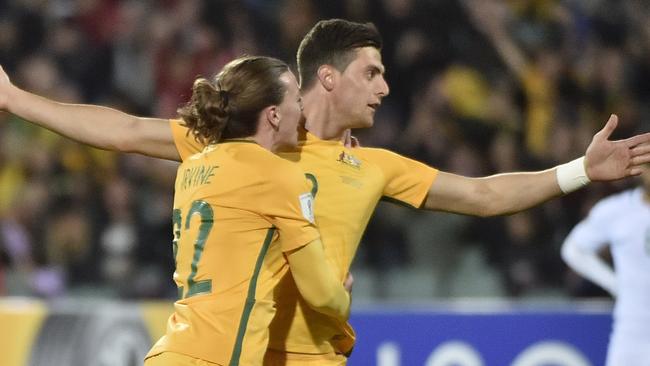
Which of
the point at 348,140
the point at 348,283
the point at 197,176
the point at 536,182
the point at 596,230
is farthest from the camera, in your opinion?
the point at 596,230

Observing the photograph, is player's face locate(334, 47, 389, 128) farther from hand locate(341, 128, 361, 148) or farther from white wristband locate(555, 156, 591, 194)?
white wristband locate(555, 156, 591, 194)

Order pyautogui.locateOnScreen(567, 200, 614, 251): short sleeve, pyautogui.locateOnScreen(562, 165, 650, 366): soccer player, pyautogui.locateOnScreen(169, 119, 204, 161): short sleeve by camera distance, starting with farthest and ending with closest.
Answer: pyautogui.locateOnScreen(567, 200, 614, 251): short sleeve, pyautogui.locateOnScreen(562, 165, 650, 366): soccer player, pyautogui.locateOnScreen(169, 119, 204, 161): short sleeve

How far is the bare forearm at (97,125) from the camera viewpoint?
14.6 ft

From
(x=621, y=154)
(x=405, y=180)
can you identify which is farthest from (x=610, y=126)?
(x=405, y=180)

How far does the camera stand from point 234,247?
12.6 feet

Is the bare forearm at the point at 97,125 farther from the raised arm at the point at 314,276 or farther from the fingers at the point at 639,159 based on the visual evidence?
the fingers at the point at 639,159

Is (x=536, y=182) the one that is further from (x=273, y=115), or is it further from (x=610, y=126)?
(x=273, y=115)

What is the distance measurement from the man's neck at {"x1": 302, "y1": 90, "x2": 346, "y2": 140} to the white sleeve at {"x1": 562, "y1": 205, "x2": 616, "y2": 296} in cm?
301

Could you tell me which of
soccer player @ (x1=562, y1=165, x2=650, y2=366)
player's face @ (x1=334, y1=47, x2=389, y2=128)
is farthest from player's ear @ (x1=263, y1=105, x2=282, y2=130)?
soccer player @ (x1=562, y1=165, x2=650, y2=366)

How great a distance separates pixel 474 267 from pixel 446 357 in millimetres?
1916

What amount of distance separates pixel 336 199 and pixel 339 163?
Answer: 0.15 m

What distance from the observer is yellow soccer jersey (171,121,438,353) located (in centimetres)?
441

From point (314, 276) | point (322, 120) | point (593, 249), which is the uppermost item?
point (593, 249)

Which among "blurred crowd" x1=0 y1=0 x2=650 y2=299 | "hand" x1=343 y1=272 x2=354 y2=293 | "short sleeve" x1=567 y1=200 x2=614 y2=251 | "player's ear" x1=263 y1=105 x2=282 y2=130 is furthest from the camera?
"blurred crowd" x1=0 y1=0 x2=650 y2=299
